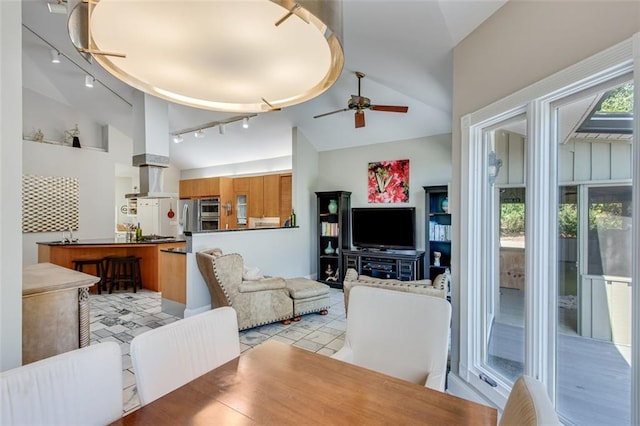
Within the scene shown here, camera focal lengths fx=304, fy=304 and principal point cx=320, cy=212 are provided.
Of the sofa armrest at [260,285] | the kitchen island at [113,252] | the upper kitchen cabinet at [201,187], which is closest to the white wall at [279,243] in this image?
the sofa armrest at [260,285]

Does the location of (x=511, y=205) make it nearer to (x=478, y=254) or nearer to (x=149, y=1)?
(x=478, y=254)

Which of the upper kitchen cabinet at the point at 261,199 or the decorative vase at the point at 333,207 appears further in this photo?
the upper kitchen cabinet at the point at 261,199

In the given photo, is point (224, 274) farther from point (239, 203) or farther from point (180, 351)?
point (239, 203)

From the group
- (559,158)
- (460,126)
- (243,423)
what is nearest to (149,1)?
(243,423)

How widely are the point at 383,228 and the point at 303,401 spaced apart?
15.0 ft

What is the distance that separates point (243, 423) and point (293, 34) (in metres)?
1.26

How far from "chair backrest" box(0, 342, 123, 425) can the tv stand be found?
4.42 m

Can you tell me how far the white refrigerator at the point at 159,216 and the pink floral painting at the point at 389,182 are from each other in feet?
18.8

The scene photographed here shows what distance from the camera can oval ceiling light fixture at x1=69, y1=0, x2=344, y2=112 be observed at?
33.2 inches

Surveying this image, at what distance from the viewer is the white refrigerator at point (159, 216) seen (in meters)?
8.56

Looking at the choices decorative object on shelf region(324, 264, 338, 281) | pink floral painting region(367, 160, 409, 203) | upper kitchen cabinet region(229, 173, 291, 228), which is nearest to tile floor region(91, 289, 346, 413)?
decorative object on shelf region(324, 264, 338, 281)

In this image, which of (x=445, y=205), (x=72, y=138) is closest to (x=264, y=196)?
(x=445, y=205)

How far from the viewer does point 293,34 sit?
97cm

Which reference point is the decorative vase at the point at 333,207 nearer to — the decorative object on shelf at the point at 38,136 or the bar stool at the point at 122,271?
the bar stool at the point at 122,271
